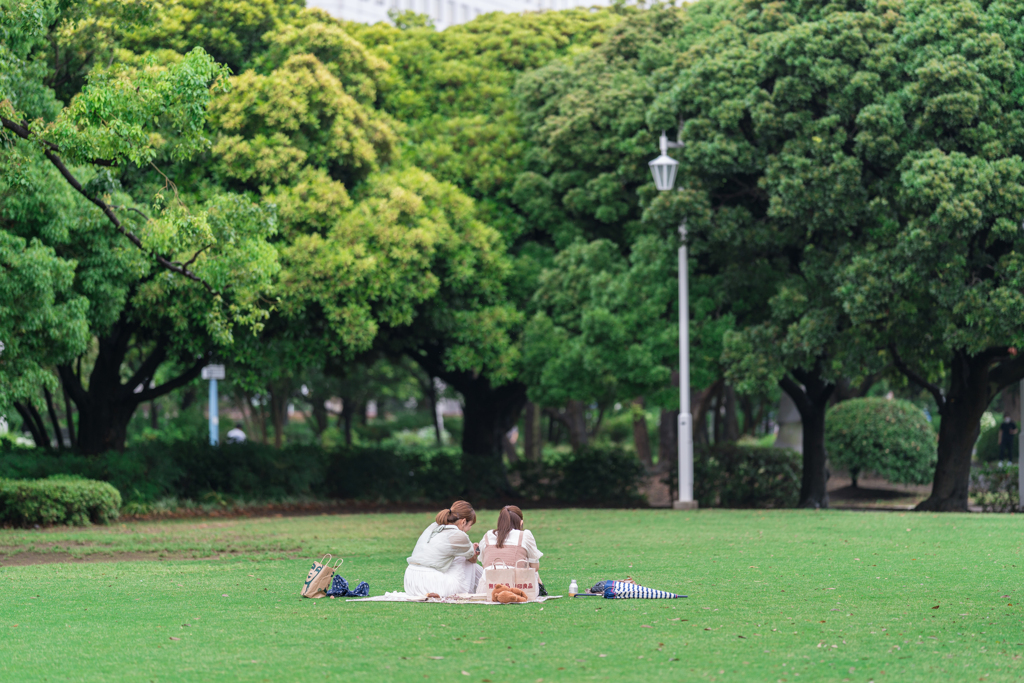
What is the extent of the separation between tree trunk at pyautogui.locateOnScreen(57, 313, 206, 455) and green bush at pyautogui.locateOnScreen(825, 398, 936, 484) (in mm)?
14021

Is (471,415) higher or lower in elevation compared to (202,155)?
lower

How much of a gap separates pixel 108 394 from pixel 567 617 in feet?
47.3

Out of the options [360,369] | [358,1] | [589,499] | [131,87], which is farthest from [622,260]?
[358,1]

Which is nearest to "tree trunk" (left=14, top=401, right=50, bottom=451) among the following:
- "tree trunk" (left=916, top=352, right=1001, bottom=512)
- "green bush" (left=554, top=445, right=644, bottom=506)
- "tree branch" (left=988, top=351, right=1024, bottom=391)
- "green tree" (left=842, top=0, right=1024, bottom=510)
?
"green bush" (left=554, top=445, right=644, bottom=506)

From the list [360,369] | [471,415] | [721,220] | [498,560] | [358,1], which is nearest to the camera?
[498,560]

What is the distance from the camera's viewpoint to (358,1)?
71250mm

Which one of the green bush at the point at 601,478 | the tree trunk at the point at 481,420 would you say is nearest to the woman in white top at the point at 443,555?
the tree trunk at the point at 481,420

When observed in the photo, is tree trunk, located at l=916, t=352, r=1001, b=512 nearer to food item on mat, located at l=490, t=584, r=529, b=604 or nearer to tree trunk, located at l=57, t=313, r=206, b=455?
food item on mat, located at l=490, t=584, r=529, b=604

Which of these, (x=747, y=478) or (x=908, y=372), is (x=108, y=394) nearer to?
(x=747, y=478)

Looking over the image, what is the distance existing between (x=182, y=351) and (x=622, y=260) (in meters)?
8.00

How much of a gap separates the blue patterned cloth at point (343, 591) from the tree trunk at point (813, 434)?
12498mm

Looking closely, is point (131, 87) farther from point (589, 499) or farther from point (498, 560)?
point (589, 499)

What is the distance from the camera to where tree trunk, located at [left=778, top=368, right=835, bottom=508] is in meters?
19.9

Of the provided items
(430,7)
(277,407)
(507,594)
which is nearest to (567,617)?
(507,594)
